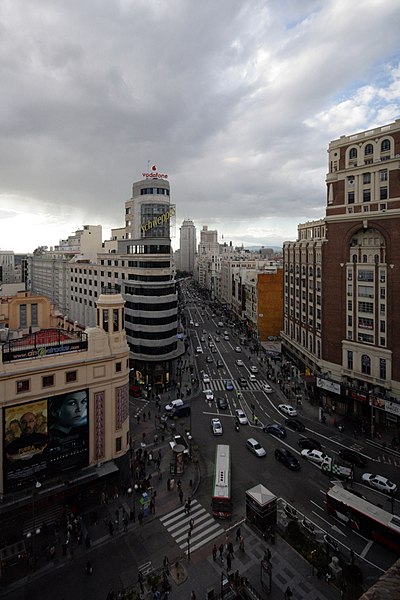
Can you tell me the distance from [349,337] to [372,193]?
811 inches

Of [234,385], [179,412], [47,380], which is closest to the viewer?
[47,380]

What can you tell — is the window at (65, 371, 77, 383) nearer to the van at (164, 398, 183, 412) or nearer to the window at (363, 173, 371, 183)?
the van at (164, 398, 183, 412)

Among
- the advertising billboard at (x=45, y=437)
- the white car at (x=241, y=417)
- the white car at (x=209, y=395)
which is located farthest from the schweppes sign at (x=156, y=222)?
the advertising billboard at (x=45, y=437)

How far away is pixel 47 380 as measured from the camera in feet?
105

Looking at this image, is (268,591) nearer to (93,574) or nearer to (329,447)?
(93,574)

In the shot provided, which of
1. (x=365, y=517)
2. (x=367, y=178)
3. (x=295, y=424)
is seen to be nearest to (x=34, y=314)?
(x=295, y=424)

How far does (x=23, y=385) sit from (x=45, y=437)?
5254 millimetres

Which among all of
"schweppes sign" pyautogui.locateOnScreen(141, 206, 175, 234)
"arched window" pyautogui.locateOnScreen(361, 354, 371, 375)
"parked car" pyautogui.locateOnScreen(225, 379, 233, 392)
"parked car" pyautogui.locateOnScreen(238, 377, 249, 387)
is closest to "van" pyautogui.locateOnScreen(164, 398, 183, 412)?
"parked car" pyautogui.locateOnScreen(225, 379, 233, 392)

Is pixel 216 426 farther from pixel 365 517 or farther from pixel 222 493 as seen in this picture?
pixel 365 517

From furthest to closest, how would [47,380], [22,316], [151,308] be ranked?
[151,308]
[22,316]
[47,380]

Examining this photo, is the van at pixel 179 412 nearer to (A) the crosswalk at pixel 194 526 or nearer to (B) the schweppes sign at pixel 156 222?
(A) the crosswalk at pixel 194 526

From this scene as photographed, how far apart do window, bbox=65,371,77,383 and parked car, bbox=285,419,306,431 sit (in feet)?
101

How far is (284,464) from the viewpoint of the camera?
3953cm

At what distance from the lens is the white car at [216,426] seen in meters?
46.6
